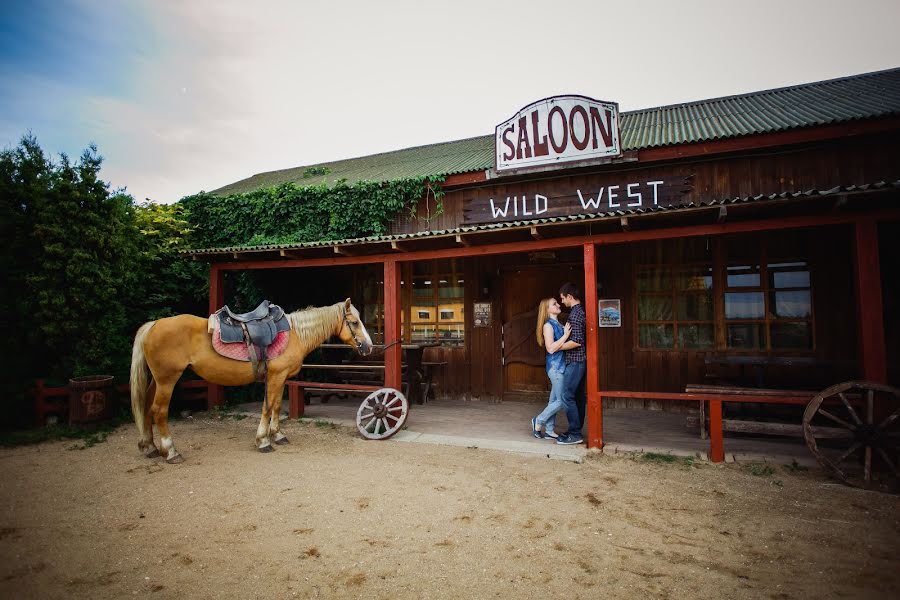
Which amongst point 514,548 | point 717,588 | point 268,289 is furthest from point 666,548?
point 268,289

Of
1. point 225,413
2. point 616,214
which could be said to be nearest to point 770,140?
point 616,214

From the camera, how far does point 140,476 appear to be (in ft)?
14.0

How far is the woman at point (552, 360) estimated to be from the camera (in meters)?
5.12

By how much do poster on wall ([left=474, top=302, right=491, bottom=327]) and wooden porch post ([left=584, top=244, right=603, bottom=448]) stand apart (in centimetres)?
312

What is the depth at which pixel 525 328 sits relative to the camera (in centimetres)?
782

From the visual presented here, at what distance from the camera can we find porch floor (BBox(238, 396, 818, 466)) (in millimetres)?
4656

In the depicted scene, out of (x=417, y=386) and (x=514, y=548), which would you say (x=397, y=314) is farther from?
(x=514, y=548)

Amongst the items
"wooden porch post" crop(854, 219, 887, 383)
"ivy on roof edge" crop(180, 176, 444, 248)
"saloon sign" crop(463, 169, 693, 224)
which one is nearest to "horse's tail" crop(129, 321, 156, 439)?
"ivy on roof edge" crop(180, 176, 444, 248)

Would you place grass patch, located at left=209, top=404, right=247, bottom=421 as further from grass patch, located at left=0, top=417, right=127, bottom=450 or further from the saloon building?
grass patch, located at left=0, top=417, right=127, bottom=450

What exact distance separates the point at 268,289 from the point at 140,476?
5061 mm

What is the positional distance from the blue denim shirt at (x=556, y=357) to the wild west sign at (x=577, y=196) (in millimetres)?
2712

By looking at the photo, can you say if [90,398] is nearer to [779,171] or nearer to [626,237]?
[626,237]

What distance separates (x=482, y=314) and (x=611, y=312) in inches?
93.3

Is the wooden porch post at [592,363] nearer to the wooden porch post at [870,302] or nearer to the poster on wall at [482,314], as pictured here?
the wooden porch post at [870,302]
